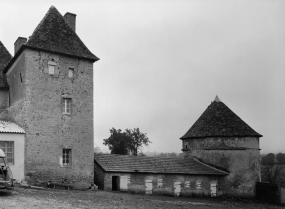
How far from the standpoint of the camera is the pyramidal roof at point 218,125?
3234 centimetres

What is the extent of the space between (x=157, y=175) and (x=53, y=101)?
9.94 m

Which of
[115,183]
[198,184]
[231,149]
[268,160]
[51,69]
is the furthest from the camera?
[268,160]

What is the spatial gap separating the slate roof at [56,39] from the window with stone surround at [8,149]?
20.2 feet

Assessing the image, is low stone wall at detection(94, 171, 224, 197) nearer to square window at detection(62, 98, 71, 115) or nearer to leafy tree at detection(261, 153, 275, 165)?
square window at detection(62, 98, 71, 115)

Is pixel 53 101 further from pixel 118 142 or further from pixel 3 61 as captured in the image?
pixel 118 142

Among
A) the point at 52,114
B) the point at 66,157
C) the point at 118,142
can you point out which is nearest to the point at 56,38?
the point at 52,114

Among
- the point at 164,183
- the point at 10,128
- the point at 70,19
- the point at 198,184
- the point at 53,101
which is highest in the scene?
the point at 70,19

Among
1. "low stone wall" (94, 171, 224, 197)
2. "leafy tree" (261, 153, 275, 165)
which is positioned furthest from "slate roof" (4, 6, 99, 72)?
"leafy tree" (261, 153, 275, 165)

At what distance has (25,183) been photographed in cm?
2130

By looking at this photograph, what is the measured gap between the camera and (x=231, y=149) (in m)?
31.9

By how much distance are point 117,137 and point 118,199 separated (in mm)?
39368

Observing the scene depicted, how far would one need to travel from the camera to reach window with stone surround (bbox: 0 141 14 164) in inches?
849

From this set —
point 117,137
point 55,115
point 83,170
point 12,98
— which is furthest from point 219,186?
point 117,137

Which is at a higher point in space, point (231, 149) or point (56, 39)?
point (56, 39)
